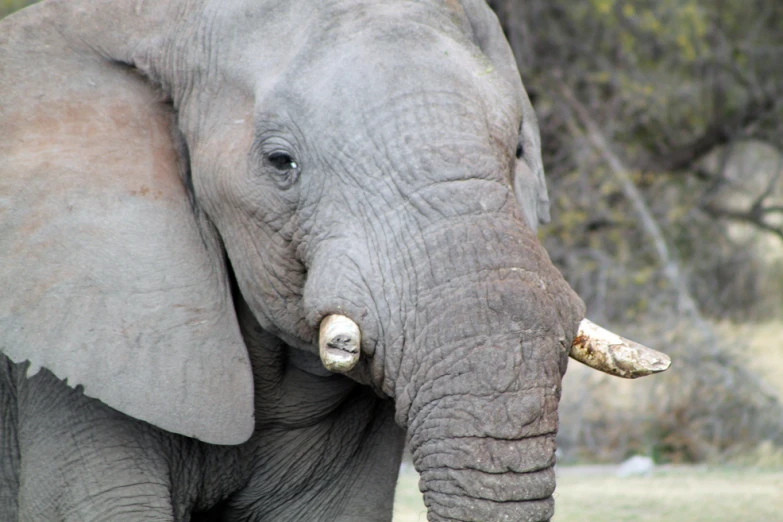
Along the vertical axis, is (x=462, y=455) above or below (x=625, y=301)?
above

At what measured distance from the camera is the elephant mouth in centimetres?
261

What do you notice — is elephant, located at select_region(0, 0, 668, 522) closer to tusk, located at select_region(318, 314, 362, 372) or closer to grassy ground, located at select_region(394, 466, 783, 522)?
tusk, located at select_region(318, 314, 362, 372)

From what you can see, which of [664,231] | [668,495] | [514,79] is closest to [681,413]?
[668,495]

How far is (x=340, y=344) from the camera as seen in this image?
2.61 metres

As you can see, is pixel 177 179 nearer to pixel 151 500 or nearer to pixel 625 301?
pixel 151 500

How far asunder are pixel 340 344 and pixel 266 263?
1.60 ft

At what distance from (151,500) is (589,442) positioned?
4724 millimetres

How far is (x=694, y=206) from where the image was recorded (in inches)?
369

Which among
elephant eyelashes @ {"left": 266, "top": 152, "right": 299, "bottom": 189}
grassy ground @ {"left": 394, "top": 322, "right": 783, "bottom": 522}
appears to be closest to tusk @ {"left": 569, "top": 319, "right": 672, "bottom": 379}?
elephant eyelashes @ {"left": 266, "top": 152, "right": 299, "bottom": 189}

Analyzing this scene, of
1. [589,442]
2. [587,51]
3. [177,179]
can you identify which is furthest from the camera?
[587,51]

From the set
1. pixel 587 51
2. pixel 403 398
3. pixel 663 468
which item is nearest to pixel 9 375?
pixel 403 398

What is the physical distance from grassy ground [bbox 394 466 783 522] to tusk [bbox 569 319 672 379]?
7.24 feet

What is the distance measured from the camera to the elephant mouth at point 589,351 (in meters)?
2.61

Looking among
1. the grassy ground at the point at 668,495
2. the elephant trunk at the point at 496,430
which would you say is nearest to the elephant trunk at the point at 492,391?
the elephant trunk at the point at 496,430
